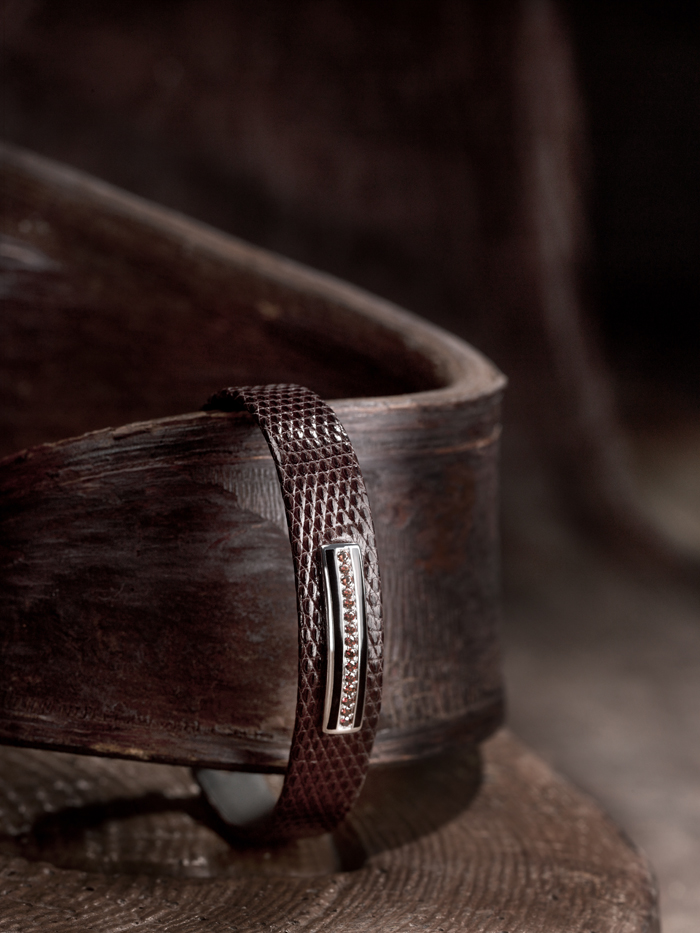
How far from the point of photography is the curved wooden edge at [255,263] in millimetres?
772

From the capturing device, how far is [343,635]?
50cm

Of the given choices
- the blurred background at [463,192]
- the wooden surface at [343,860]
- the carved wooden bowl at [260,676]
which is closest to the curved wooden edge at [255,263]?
the carved wooden bowl at [260,676]

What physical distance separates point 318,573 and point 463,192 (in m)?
1.38

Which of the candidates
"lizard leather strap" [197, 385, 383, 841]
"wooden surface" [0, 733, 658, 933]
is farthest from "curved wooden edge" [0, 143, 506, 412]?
"wooden surface" [0, 733, 658, 933]

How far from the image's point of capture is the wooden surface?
0.57 metres

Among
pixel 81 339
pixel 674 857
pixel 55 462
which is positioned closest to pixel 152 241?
pixel 81 339

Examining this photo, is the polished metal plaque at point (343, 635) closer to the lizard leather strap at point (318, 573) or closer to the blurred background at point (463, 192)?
the lizard leather strap at point (318, 573)

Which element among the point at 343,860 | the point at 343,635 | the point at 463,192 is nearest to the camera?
the point at 343,635

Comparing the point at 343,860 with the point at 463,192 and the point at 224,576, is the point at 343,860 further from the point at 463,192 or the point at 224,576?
the point at 463,192

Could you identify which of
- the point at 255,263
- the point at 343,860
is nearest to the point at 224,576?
the point at 343,860

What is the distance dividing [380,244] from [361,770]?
1307 mm

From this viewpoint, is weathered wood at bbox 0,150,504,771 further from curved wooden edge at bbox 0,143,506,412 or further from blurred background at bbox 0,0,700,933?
blurred background at bbox 0,0,700,933

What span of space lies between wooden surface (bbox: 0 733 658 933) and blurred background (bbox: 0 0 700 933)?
42 cm

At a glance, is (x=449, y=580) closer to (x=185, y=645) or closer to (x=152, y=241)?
(x=185, y=645)
